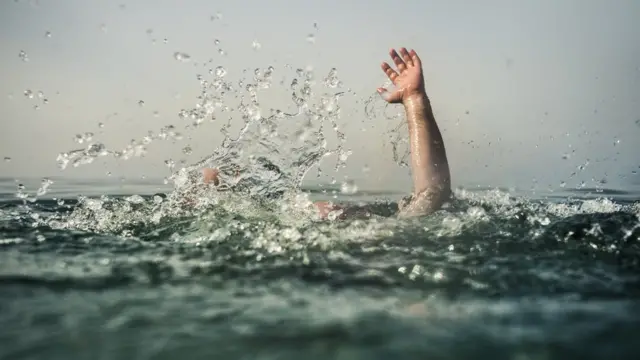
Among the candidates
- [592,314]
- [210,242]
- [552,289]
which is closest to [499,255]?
[552,289]

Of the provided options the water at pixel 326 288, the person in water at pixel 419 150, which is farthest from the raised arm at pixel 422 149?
the water at pixel 326 288

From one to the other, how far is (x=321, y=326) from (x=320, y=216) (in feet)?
9.54

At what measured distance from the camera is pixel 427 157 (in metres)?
Result: 5.17

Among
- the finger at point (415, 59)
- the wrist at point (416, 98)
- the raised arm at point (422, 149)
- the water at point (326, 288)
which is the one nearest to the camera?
the water at point (326, 288)

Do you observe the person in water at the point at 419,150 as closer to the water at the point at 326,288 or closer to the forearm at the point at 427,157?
the forearm at the point at 427,157

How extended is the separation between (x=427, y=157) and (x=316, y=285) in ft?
8.45

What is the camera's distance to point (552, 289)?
9.40ft

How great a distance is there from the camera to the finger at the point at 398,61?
572 centimetres

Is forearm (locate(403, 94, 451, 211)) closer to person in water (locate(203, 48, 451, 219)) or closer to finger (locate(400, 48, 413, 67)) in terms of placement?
person in water (locate(203, 48, 451, 219))

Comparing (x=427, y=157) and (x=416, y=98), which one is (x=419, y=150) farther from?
(x=416, y=98)

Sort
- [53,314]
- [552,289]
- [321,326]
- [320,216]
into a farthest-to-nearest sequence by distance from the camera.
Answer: [320,216] < [552,289] < [53,314] < [321,326]

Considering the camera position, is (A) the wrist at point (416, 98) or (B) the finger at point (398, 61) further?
(B) the finger at point (398, 61)

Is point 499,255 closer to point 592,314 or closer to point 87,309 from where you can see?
point 592,314

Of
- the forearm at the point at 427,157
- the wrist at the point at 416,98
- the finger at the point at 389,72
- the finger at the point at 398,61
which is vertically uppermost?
the finger at the point at 398,61
